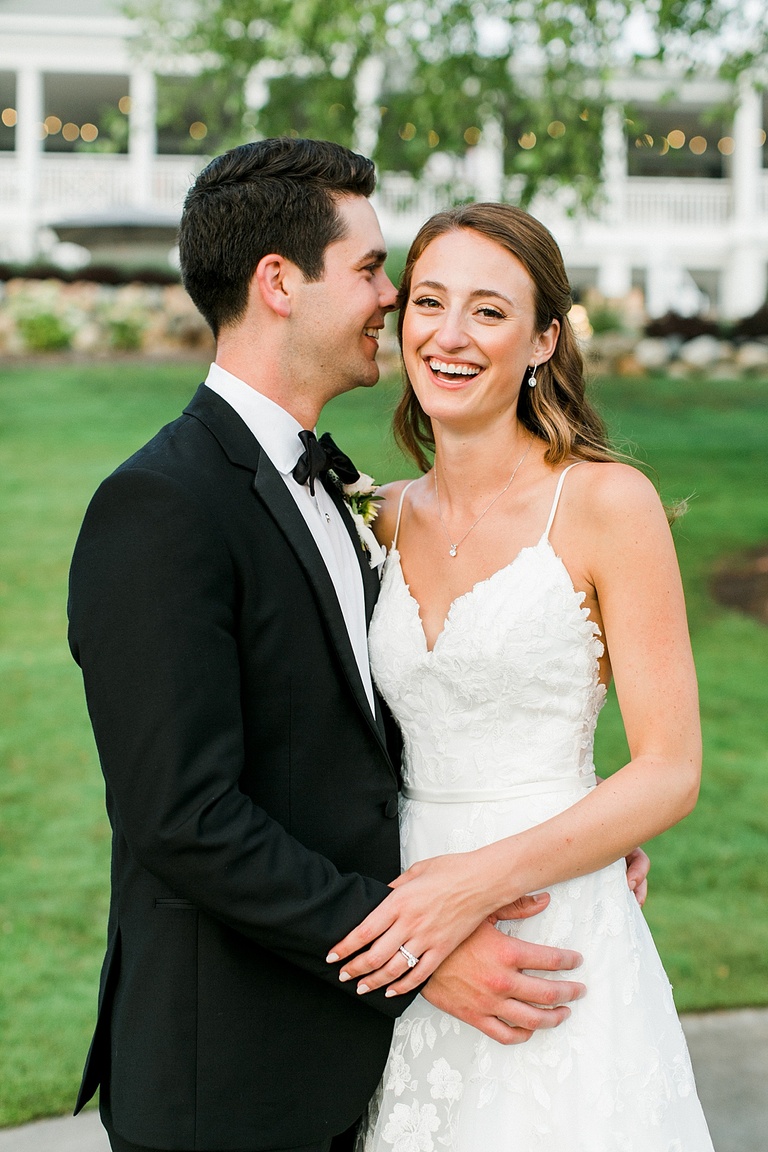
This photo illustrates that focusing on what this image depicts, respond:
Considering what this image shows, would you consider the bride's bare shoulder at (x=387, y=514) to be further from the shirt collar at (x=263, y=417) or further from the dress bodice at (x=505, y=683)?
the shirt collar at (x=263, y=417)

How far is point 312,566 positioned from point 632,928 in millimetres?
1081

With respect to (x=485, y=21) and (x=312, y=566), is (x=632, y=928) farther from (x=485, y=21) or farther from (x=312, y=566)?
(x=485, y=21)

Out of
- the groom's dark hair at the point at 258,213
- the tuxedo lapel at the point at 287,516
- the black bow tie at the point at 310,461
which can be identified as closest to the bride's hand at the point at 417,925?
the tuxedo lapel at the point at 287,516

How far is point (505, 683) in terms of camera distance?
2641 millimetres

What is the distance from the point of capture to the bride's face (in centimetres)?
273

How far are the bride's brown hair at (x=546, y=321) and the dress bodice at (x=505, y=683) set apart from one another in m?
0.28

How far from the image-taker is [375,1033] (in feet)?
7.78

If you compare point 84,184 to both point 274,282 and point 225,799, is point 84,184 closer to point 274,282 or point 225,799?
point 274,282

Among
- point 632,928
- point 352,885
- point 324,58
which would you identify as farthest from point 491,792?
point 324,58

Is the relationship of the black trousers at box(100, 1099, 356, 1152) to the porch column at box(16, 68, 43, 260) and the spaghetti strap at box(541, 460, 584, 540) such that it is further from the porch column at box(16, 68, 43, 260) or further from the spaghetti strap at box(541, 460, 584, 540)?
the porch column at box(16, 68, 43, 260)

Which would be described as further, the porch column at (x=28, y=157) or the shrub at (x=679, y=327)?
the porch column at (x=28, y=157)

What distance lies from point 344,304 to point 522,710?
1006 mm

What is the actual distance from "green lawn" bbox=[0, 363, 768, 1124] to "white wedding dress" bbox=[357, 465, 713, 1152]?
1.90ft

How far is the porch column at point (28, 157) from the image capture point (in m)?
21.9
